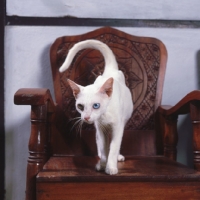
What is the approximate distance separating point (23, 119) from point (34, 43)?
336 millimetres

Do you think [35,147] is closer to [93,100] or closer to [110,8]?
[93,100]

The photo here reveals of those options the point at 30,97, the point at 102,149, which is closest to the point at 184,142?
the point at 102,149

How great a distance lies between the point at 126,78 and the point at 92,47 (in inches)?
9.0

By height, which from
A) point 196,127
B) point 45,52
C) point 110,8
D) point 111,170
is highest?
point 110,8

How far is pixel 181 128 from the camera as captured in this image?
1478mm

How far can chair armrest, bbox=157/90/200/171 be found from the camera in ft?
3.28

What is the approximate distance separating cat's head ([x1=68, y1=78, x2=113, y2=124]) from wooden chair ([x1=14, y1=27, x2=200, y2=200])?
0.35 ft

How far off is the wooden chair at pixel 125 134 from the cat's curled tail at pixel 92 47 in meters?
0.12

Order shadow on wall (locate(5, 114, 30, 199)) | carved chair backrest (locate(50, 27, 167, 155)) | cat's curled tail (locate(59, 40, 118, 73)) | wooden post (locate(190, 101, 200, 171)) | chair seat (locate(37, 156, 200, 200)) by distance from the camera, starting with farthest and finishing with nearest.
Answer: shadow on wall (locate(5, 114, 30, 199))
carved chair backrest (locate(50, 27, 167, 155))
cat's curled tail (locate(59, 40, 118, 73))
wooden post (locate(190, 101, 200, 171))
chair seat (locate(37, 156, 200, 200))

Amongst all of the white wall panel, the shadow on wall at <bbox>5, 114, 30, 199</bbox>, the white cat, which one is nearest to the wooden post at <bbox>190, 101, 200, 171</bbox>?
the white cat

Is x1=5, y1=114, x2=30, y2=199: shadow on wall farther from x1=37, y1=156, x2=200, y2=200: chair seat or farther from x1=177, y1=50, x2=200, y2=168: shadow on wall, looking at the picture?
x1=177, y1=50, x2=200, y2=168: shadow on wall

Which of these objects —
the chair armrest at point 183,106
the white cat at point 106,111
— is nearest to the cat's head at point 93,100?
the white cat at point 106,111

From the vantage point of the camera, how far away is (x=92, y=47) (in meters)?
1.23

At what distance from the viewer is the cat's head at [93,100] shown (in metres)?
0.90
